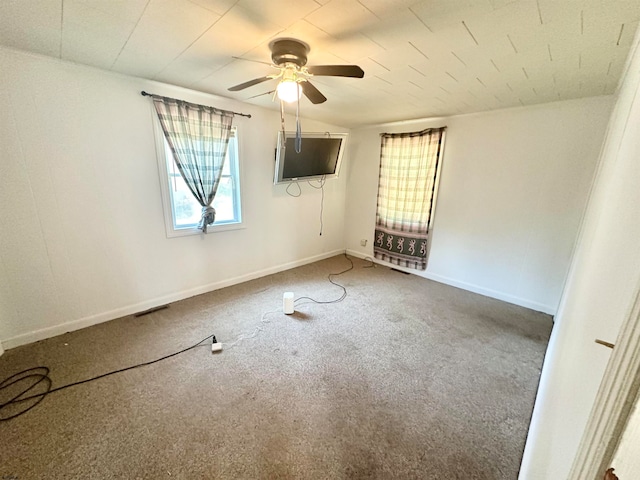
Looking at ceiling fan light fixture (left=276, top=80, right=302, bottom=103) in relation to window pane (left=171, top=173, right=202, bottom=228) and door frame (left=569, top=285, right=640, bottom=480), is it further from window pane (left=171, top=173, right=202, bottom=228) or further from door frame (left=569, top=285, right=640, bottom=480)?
door frame (left=569, top=285, right=640, bottom=480)

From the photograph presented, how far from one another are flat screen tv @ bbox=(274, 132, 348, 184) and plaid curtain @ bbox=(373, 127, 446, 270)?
821mm

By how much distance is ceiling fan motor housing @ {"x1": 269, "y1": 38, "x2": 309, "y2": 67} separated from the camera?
153 cm

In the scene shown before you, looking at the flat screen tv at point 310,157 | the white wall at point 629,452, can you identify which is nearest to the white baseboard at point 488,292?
the flat screen tv at point 310,157

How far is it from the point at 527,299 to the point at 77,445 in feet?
13.2

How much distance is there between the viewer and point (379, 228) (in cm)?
415

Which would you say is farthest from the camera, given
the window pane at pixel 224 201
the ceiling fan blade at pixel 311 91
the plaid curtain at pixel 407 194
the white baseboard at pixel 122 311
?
the plaid curtain at pixel 407 194

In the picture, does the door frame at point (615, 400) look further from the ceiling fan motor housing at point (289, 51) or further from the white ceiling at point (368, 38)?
the ceiling fan motor housing at point (289, 51)

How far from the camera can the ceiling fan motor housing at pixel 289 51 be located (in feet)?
5.02

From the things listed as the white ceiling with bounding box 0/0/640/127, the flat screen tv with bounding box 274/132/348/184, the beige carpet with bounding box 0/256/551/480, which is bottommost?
the beige carpet with bounding box 0/256/551/480

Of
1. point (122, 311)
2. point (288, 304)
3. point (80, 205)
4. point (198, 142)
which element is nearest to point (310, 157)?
point (198, 142)

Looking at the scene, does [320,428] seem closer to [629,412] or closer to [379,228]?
[629,412]

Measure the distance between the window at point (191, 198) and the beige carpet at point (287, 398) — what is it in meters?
0.94

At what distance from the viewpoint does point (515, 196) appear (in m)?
2.87

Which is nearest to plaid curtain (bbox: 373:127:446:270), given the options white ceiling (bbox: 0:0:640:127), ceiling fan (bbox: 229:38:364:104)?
white ceiling (bbox: 0:0:640:127)
